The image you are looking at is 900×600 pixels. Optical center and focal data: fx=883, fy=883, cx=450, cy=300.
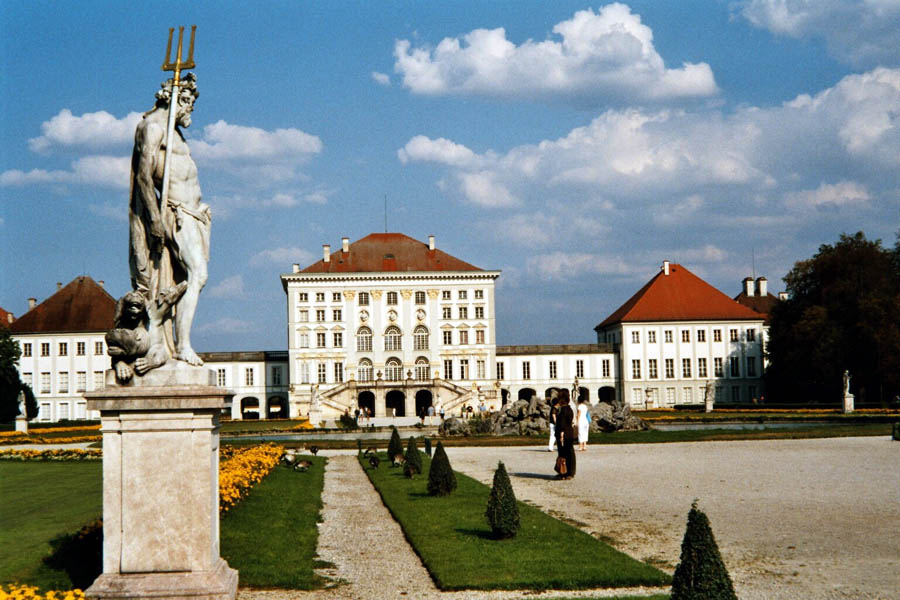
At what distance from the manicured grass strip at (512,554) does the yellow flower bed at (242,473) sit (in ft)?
6.82

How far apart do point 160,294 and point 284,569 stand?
293 centimetres

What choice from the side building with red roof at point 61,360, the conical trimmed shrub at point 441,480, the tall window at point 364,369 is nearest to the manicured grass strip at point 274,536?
the conical trimmed shrub at point 441,480

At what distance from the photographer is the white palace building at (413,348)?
64.8m

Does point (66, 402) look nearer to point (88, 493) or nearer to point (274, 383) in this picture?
point (274, 383)

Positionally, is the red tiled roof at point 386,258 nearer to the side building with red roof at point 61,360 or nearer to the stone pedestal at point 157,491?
the side building with red roof at point 61,360

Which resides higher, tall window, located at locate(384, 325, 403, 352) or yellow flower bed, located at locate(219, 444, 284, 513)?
tall window, located at locate(384, 325, 403, 352)

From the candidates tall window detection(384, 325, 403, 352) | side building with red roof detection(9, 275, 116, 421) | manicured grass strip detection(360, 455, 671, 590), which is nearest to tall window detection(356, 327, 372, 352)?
tall window detection(384, 325, 403, 352)

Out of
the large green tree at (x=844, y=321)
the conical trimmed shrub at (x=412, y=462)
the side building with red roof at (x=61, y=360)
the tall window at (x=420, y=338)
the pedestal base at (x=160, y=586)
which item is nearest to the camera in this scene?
the pedestal base at (x=160, y=586)

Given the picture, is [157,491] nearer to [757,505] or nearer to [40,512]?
[40,512]

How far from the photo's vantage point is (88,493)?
43.4ft

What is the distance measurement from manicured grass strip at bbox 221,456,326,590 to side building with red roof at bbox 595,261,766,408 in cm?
5700

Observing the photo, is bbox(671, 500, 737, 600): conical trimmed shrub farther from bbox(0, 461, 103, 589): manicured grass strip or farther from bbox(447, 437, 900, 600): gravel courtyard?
bbox(0, 461, 103, 589): manicured grass strip

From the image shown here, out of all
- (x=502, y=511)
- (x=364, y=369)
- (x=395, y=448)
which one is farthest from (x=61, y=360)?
(x=502, y=511)

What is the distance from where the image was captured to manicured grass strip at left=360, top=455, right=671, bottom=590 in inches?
297
